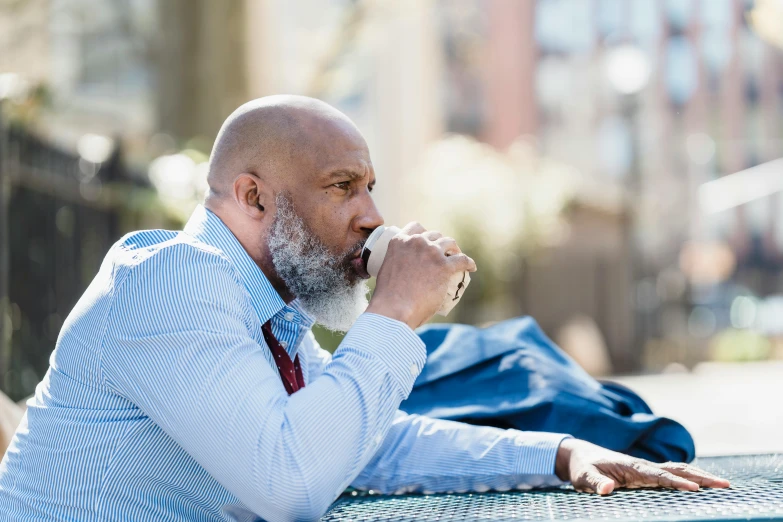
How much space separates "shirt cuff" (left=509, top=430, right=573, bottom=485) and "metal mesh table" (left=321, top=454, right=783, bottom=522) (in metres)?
0.05

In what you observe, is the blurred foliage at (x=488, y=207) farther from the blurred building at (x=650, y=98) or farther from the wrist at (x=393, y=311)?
the blurred building at (x=650, y=98)

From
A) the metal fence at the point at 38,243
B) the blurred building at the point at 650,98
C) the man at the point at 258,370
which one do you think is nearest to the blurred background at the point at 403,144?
the metal fence at the point at 38,243

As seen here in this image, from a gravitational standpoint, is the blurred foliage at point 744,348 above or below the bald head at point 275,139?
below

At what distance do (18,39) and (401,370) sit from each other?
19.3 feet

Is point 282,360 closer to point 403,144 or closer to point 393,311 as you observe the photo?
point 393,311

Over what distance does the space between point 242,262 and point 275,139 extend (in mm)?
266

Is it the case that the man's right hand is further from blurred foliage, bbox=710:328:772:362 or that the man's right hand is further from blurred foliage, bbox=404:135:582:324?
blurred foliage, bbox=710:328:772:362

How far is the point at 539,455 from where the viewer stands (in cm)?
210

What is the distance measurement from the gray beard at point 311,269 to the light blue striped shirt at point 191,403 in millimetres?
59

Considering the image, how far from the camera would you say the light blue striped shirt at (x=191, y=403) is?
148 cm

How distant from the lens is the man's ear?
1.91 m

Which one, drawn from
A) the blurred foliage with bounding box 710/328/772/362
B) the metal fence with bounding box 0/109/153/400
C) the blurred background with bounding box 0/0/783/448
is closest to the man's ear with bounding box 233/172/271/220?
the blurred background with bounding box 0/0/783/448

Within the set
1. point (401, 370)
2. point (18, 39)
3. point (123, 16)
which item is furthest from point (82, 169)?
point (401, 370)

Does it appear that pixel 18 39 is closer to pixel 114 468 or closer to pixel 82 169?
pixel 82 169
